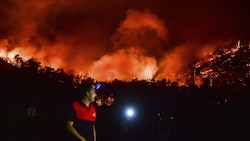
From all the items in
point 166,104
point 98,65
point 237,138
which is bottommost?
point 237,138

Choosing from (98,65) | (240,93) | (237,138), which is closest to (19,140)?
(237,138)

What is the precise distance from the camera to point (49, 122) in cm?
1677

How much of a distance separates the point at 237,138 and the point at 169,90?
4331 millimetres

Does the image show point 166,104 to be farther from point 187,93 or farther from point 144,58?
point 144,58

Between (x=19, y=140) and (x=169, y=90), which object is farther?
(x=169, y=90)

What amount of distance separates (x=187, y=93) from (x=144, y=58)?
17.3 m

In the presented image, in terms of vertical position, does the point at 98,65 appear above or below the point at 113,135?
above

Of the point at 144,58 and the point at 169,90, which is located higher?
the point at 144,58

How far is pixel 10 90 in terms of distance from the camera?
54.0 feet

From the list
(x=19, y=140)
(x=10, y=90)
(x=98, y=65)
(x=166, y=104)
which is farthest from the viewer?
(x=98, y=65)

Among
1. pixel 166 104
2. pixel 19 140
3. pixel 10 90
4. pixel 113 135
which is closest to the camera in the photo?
pixel 19 140

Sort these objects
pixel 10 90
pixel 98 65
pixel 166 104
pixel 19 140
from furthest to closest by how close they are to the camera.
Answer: pixel 98 65 → pixel 166 104 → pixel 10 90 → pixel 19 140

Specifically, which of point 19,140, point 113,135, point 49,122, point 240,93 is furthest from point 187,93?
point 19,140

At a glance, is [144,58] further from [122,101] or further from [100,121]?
[100,121]
